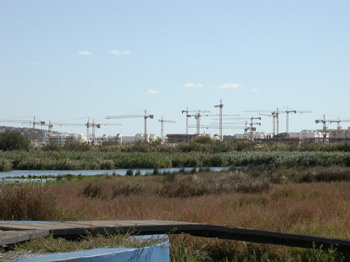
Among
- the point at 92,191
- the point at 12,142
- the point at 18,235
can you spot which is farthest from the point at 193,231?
the point at 12,142

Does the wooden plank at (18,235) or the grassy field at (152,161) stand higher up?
the wooden plank at (18,235)

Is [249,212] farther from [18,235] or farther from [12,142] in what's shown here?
[12,142]

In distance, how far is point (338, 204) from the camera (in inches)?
530

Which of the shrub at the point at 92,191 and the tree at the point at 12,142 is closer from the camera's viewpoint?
the shrub at the point at 92,191

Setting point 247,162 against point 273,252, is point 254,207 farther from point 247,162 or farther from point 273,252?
point 247,162

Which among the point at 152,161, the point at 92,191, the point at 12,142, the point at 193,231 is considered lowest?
the point at 152,161

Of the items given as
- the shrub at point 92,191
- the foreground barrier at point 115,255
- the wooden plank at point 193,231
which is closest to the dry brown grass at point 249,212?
the shrub at point 92,191

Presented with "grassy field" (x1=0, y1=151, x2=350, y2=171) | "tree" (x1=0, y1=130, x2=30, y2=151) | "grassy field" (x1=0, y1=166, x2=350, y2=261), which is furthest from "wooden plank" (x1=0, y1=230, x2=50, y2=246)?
"tree" (x1=0, y1=130, x2=30, y2=151)

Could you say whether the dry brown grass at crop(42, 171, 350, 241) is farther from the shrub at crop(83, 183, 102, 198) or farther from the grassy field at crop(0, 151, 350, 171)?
the grassy field at crop(0, 151, 350, 171)

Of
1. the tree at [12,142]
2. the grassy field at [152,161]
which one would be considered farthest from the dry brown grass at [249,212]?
the tree at [12,142]

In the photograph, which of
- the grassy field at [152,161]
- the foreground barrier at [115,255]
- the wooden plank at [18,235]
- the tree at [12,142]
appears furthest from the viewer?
the tree at [12,142]

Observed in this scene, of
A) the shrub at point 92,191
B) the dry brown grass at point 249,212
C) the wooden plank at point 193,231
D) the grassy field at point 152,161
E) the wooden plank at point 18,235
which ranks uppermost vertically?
the wooden plank at point 18,235

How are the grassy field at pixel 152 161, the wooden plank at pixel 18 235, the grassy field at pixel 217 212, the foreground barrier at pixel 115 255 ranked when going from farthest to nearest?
the grassy field at pixel 152 161 < the grassy field at pixel 217 212 < the wooden plank at pixel 18 235 < the foreground barrier at pixel 115 255

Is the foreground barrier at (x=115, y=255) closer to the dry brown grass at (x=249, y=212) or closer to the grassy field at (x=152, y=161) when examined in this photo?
the dry brown grass at (x=249, y=212)
